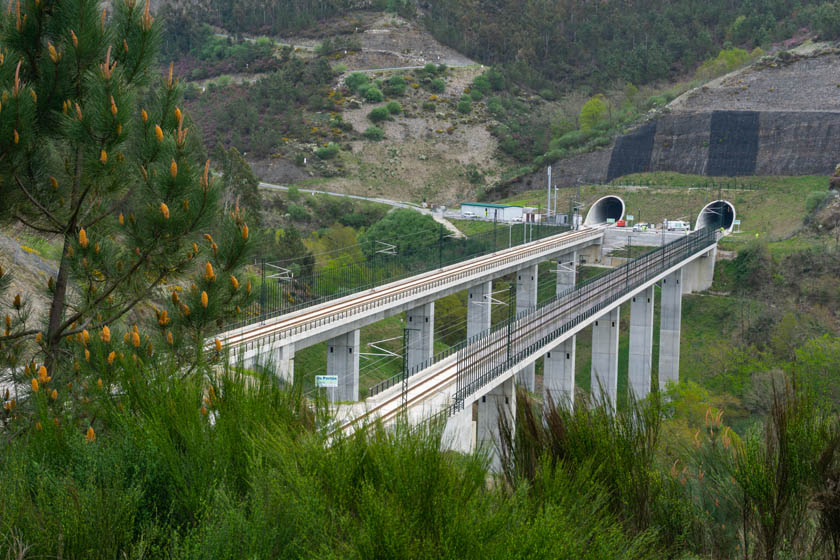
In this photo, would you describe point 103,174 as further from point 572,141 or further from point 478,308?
point 572,141

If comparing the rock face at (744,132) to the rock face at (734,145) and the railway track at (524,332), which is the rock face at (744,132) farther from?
the railway track at (524,332)

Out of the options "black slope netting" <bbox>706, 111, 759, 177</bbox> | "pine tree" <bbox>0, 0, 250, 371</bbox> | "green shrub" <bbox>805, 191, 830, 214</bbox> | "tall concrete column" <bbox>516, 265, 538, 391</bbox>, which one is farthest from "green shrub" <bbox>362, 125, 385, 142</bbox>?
"pine tree" <bbox>0, 0, 250, 371</bbox>

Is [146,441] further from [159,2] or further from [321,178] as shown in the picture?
[159,2]

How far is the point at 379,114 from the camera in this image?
106 meters

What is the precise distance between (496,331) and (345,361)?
6.51 m

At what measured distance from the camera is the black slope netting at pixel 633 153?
85.3 metres

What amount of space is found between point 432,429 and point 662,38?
151 metres

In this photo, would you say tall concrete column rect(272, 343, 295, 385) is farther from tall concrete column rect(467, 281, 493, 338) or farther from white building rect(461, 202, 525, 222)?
white building rect(461, 202, 525, 222)

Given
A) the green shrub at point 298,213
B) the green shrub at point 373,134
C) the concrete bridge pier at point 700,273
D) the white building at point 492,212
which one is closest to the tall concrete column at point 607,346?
the concrete bridge pier at point 700,273

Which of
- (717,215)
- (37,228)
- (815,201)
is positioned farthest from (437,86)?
(37,228)

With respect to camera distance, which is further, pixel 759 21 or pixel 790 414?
pixel 759 21

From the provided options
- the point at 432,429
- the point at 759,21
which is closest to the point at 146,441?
the point at 432,429

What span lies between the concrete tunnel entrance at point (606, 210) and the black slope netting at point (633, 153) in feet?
21.6

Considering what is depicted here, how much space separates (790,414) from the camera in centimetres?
910
